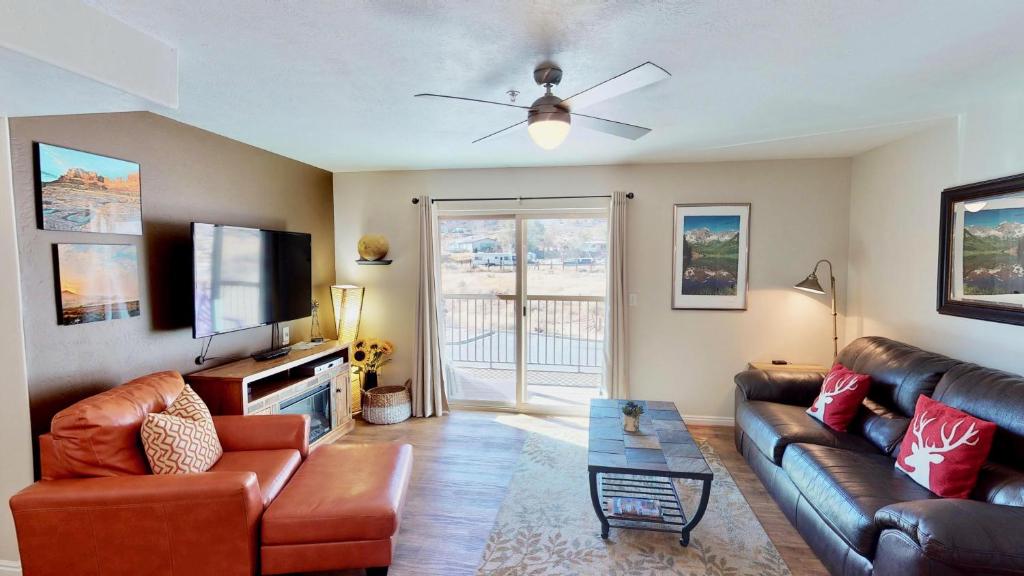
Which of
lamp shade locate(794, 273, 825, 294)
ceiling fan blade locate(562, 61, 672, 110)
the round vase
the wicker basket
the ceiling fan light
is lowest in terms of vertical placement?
the wicker basket

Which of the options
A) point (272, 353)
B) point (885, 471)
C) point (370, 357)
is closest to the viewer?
point (885, 471)

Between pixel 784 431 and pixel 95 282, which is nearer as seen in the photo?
pixel 95 282

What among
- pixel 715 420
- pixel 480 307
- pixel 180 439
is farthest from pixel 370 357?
pixel 715 420

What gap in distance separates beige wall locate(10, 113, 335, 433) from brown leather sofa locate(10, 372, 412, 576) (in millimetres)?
355

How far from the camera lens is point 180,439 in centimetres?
209

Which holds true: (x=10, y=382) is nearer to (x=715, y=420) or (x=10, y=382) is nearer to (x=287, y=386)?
(x=287, y=386)

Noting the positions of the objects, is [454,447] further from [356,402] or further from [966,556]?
[966,556]

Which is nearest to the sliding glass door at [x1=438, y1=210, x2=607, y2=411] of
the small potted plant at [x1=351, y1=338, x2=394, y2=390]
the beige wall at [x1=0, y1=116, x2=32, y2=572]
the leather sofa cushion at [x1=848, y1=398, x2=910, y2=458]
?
the small potted plant at [x1=351, y1=338, x2=394, y2=390]

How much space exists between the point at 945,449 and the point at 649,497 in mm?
1475

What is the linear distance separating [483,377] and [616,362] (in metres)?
1.52

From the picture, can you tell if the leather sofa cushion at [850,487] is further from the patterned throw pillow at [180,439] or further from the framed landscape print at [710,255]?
the patterned throw pillow at [180,439]

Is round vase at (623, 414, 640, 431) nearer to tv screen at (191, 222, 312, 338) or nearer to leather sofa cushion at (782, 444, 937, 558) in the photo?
leather sofa cushion at (782, 444, 937, 558)

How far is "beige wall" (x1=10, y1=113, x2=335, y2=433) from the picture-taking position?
212 cm

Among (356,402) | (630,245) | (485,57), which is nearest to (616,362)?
(630,245)
